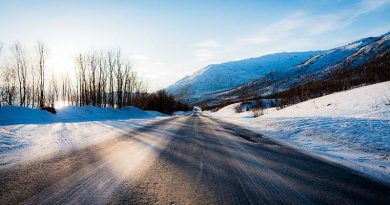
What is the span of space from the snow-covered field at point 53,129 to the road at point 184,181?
4.85 ft

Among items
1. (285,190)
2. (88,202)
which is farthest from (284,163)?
(88,202)

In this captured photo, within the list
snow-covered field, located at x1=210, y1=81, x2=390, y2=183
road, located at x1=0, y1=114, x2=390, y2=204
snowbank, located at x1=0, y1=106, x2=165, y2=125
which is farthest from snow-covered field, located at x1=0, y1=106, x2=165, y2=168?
snow-covered field, located at x1=210, y1=81, x2=390, y2=183

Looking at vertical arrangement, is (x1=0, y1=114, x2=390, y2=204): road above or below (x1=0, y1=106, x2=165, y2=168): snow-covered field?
below

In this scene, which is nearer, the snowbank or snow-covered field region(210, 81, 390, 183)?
snow-covered field region(210, 81, 390, 183)

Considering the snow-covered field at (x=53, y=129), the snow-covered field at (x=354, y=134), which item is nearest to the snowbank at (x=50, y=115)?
the snow-covered field at (x=53, y=129)

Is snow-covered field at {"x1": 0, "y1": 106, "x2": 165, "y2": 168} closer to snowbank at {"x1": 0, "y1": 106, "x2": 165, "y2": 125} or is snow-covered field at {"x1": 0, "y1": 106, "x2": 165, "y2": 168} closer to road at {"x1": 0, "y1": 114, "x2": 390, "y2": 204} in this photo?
snowbank at {"x1": 0, "y1": 106, "x2": 165, "y2": 125}

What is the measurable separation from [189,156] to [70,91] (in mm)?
94052

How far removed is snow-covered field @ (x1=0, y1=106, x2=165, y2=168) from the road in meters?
1.48

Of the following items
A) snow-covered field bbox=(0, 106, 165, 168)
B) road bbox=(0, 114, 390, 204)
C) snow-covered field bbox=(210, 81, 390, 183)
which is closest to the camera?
road bbox=(0, 114, 390, 204)

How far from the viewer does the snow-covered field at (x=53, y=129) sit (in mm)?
7406

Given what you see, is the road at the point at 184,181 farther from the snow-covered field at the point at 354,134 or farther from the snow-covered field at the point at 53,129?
the snow-covered field at the point at 53,129

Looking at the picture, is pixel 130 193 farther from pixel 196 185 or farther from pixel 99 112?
pixel 99 112

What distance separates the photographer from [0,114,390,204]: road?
11.6 feet

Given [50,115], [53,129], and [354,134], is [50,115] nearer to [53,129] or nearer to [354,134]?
[53,129]
